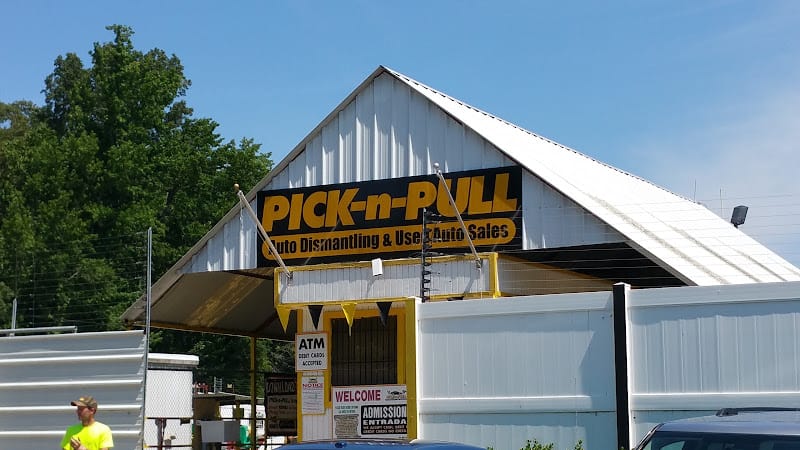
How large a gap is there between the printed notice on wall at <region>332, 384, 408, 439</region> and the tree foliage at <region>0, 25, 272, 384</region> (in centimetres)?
2338

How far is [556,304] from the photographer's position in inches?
582

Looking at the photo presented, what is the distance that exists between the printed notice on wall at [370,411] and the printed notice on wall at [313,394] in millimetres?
391

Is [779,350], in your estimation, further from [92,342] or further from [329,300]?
[92,342]

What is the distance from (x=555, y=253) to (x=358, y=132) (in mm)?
3909

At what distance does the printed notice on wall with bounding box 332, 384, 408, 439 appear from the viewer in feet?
56.1

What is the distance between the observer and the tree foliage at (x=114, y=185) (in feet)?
136

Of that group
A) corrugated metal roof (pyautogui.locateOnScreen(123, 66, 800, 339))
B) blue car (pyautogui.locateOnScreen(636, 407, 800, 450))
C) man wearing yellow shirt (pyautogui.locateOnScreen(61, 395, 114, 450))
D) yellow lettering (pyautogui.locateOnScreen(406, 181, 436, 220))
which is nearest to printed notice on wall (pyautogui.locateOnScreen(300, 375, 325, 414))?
corrugated metal roof (pyautogui.locateOnScreen(123, 66, 800, 339))

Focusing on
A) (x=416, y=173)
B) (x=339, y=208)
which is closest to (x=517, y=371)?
(x=416, y=173)

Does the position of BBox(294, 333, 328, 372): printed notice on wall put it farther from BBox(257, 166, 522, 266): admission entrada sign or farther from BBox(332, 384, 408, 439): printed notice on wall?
BBox(257, 166, 522, 266): admission entrada sign

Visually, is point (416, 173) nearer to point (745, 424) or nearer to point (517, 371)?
Result: point (517, 371)

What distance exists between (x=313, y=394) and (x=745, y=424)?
11.4 m

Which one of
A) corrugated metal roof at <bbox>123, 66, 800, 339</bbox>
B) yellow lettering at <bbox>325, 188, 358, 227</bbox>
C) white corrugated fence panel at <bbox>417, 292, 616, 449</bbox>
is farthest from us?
yellow lettering at <bbox>325, 188, 358, 227</bbox>

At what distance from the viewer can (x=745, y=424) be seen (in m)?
8.32

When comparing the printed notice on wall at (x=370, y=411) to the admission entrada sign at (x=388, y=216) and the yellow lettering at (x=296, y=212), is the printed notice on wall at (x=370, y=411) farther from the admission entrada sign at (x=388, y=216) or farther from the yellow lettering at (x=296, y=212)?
the yellow lettering at (x=296, y=212)
